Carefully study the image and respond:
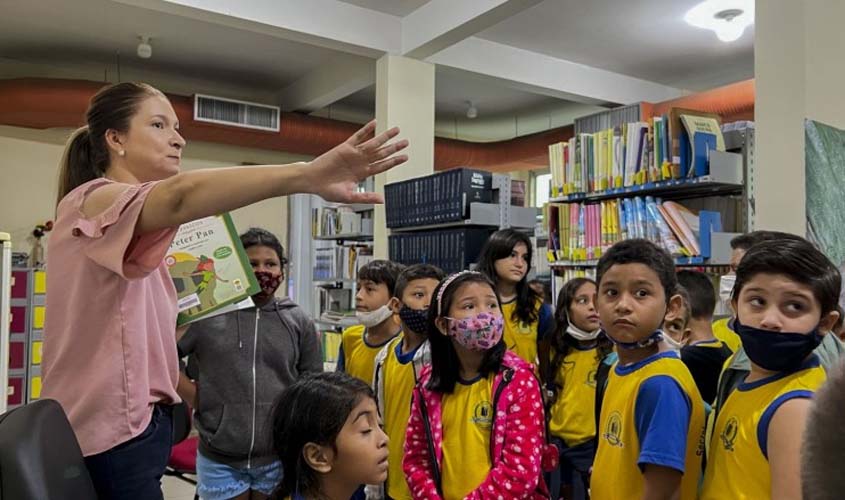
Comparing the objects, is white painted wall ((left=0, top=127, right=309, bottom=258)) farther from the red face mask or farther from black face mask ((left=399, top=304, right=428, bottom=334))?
black face mask ((left=399, top=304, right=428, bottom=334))

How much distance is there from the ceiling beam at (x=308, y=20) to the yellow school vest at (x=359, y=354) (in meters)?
2.74

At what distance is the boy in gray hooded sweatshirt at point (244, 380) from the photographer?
1990 mm

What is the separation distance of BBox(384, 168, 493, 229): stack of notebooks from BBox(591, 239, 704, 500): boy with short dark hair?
2.84 meters

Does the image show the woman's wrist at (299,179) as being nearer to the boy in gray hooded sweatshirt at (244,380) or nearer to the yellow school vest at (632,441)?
the yellow school vest at (632,441)

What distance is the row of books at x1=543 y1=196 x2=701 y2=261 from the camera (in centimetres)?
356

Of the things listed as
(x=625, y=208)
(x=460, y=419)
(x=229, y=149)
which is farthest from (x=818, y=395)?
(x=229, y=149)

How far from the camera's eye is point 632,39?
5828 mm

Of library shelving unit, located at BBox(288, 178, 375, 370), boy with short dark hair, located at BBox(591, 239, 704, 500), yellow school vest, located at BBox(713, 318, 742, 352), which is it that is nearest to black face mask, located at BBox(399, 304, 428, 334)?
boy with short dark hair, located at BBox(591, 239, 704, 500)

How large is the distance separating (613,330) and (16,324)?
497cm

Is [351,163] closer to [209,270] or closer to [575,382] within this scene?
[209,270]

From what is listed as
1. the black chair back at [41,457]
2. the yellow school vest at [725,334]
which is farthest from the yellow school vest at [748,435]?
the yellow school vest at [725,334]

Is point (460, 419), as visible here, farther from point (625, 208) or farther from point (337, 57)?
point (337, 57)

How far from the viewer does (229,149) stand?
7305 mm

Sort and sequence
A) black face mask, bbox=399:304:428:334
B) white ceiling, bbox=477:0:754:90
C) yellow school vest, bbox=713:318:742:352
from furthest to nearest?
white ceiling, bbox=477:0:754:90, yellow school vest, bbox=713:318:742:352, black face mask, bbox=399:304:428:334
